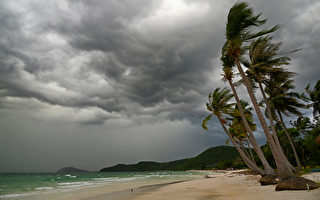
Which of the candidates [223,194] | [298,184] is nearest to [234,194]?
[223,194]

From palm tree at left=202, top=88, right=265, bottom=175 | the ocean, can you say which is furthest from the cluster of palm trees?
the ocean

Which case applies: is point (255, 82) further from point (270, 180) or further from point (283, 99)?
point (270, 180)

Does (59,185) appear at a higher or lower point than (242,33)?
lower

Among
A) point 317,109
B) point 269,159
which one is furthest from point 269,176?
point 269,159

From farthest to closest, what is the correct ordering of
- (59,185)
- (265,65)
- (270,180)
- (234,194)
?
1. (59,185)
2. (265,65)
3. (270,180)
4. (234,194)

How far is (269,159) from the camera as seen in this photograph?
40500mm

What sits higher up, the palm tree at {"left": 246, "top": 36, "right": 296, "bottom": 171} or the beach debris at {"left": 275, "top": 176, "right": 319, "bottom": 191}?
the palm tree at {"left": 246, "top": 36, "right": 296, "bottom": 171}

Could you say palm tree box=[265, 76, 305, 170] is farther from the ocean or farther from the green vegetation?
the ocean

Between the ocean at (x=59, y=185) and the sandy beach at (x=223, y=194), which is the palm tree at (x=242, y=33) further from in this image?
the ocean at (x=59, y=185)

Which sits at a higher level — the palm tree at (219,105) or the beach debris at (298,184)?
the palm tree at (219,105)

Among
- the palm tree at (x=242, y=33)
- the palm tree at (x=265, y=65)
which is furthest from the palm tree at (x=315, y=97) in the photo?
the palm tree at (x=242, y=33)

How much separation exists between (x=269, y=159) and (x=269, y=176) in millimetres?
35361

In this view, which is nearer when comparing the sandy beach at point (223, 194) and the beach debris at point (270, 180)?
the sandy beach at point (223, 194)

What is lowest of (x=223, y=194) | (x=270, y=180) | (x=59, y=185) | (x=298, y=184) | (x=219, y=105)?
(x=59, y=185)
